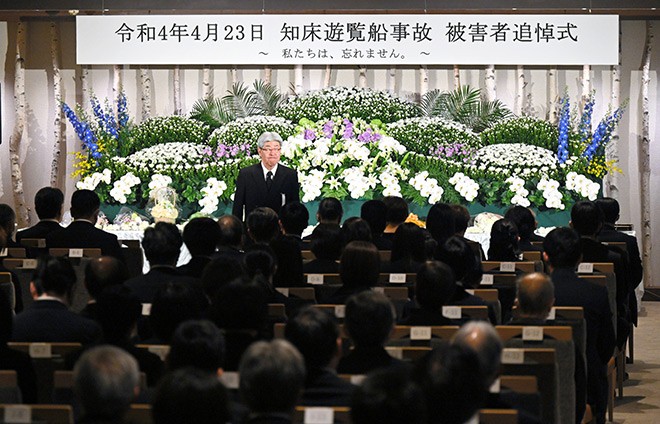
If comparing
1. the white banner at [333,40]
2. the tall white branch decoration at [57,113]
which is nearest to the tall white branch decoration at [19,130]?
the tall white branch decoration at [57,113]

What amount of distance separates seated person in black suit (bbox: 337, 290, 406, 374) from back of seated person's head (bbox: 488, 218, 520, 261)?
310cm

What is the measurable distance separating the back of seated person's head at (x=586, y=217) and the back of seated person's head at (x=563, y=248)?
1.01 meters

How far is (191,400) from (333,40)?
28.7 ft

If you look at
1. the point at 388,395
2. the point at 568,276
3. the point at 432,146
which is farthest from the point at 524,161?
the point at 388,395

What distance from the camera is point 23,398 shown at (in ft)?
14.1

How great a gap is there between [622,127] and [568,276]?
7.23 m

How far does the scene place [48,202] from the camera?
7.37 metres

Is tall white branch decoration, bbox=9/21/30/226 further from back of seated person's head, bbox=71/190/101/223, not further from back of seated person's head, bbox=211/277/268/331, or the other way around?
back of seated person's head, bbox=211/277/268/331

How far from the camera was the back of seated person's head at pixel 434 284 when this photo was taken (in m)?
4.75

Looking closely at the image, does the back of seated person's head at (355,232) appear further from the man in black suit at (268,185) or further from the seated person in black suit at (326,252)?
the man in black suit at (268,185)

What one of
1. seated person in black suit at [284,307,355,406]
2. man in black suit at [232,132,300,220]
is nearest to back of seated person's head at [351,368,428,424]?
seated person in black suit at [284,307,355,406]

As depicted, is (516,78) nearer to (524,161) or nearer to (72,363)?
(524,161)

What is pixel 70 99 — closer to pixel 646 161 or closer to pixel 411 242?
pixel 646 161

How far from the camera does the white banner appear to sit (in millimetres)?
11188
